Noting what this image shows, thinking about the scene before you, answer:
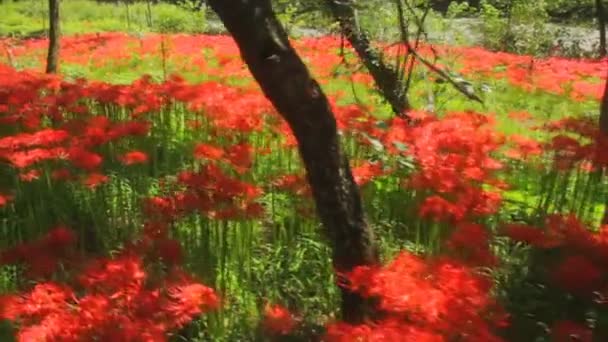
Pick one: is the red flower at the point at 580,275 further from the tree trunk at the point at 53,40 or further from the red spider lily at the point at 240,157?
the tree trunk at the point at 53,40

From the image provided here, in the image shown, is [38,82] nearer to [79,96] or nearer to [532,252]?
[79,96]

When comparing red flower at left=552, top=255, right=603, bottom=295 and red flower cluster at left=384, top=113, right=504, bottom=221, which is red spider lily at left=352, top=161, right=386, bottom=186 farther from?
red flower at left=552, top=255, right=603, bottom=295

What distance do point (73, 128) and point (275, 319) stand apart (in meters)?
2.16

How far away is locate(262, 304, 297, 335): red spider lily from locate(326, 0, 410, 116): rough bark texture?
3.26 m

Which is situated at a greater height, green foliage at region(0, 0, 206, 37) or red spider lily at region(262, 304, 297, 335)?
red spider lily at region(262, 304, 297, 335)

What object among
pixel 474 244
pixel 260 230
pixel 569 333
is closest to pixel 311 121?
pixel 474 244

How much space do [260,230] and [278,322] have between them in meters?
1.35

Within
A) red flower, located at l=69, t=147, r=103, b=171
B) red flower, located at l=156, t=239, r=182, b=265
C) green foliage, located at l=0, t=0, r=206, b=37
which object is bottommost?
green foliage, located at l=0, t=0, r=206, b=37

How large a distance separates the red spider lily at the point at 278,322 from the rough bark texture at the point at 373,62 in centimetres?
326

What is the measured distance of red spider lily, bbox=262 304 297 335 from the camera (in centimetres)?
323

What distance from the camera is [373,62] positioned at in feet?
20.9

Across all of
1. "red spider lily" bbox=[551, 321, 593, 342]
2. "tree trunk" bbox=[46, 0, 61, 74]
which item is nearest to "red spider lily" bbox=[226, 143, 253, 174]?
"red spider lily" bbox=[551, 321, 593, 342]

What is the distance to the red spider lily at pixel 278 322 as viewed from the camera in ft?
10.6

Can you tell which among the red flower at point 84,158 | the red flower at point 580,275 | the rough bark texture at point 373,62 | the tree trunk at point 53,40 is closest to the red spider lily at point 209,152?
the red flower at point 84,158
